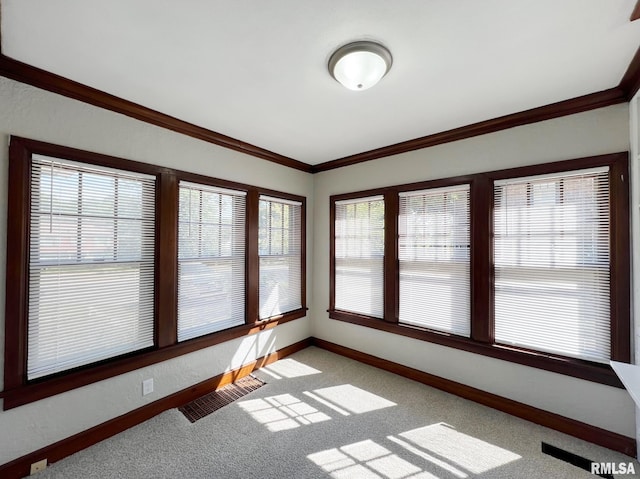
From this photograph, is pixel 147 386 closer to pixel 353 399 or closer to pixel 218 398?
pixel 218 398

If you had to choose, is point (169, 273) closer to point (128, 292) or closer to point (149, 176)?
point (128, 292)

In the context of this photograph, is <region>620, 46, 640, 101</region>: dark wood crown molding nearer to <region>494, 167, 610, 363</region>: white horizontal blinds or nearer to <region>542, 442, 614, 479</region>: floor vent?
<region>494, 167, 610, 363</region>: white horizontal blinds

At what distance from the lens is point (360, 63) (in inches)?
64.0

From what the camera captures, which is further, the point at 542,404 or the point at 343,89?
the point at 542,404

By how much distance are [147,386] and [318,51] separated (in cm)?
293

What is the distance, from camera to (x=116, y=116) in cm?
224

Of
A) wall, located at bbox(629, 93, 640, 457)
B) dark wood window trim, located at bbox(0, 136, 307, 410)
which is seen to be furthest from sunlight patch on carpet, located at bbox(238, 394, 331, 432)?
wall, located at bbox(629, 93, 640, 457)

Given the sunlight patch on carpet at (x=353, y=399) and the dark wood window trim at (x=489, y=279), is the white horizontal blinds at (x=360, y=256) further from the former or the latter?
the sunlight patch on carpet at (x=353, y=399)

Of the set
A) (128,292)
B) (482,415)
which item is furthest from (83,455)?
(482,415)

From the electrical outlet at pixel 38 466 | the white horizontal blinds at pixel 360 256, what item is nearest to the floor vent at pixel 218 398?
the electrical outlet at pixel 38 466

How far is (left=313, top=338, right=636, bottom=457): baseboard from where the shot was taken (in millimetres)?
2023

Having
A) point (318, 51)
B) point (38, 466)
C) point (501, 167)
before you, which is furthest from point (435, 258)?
point (38, 466)

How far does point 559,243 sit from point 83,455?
13.3ft

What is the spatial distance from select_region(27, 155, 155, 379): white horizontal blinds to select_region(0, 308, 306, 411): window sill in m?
0.06
